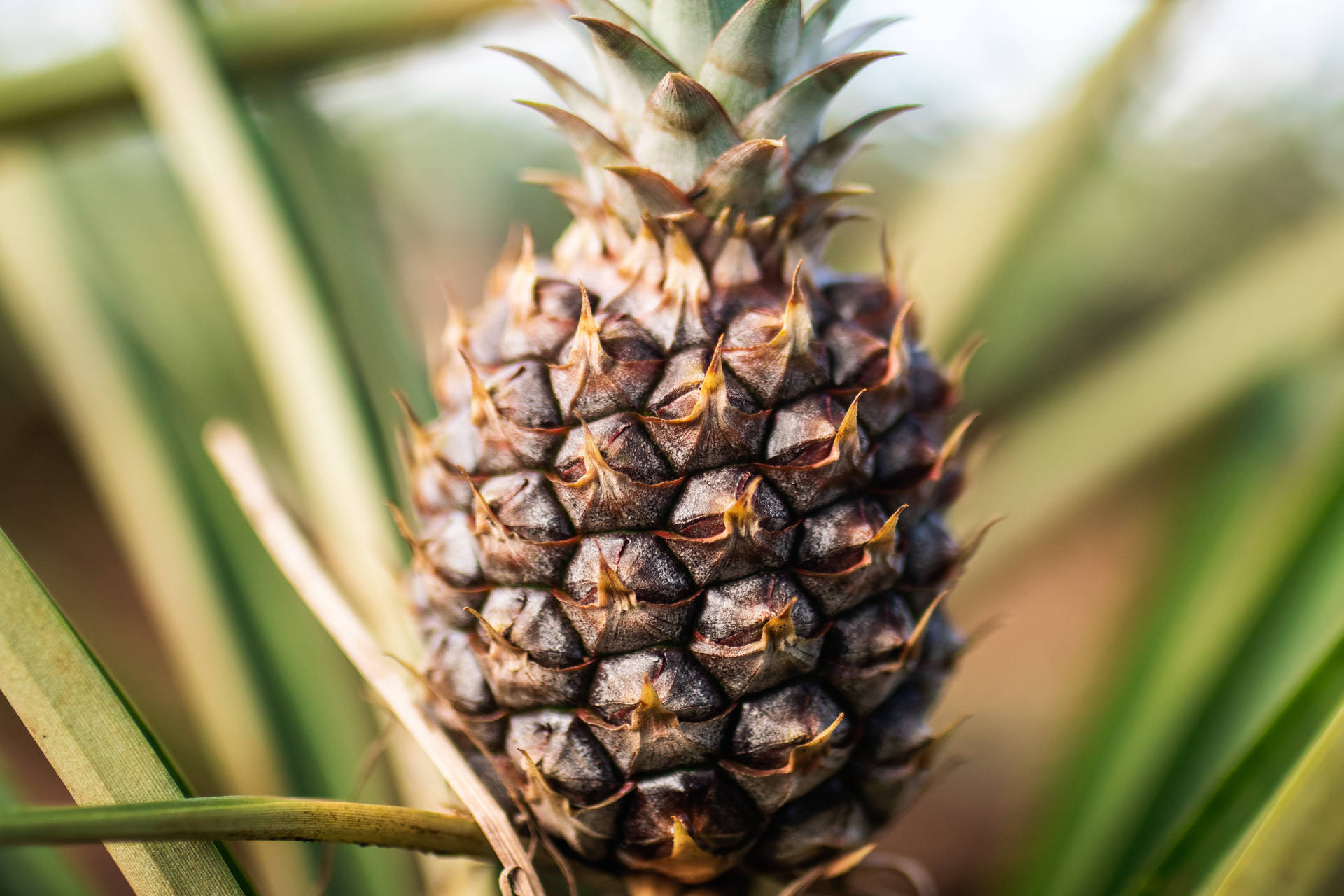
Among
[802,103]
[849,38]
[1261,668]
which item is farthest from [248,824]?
[1261,668]

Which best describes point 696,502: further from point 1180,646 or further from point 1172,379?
point 1172,379

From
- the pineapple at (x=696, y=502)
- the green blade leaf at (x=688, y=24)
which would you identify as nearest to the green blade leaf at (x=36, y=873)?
the pineapple at (x=696, y=502)

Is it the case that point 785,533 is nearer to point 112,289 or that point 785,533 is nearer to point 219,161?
point 219,161

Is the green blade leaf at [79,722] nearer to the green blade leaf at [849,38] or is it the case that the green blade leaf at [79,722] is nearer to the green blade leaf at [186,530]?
the green blade leaf at [186,530]

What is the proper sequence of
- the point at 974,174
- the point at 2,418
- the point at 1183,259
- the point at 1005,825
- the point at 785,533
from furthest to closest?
the point at 1183,259, the point at 2,418, the point at 1005,825, the point at 974,174, the point at 785,533

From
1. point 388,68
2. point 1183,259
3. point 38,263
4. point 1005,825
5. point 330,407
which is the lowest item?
point 1005,825

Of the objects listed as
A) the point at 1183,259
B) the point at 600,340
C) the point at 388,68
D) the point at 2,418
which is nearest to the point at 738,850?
the point at 600,340

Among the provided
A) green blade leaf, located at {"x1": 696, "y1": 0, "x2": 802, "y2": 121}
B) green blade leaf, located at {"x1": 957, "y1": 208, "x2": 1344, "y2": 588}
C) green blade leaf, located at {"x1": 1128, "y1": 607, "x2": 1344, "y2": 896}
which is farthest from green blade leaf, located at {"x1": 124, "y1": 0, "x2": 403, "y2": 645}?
green blade leaf, located at {"x1": 957, "y1": 208, "x2": 1344, "y2": 588}
